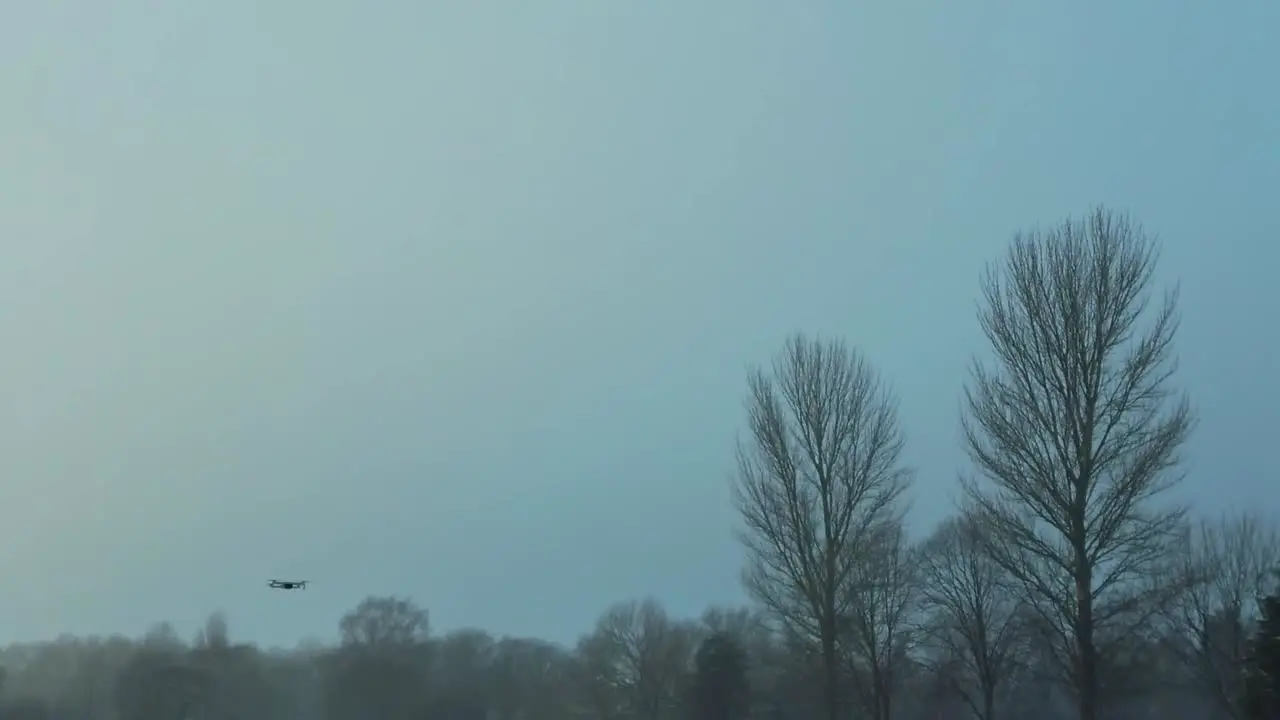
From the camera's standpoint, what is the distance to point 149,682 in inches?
2163

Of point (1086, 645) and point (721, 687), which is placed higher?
point (1086, 645)

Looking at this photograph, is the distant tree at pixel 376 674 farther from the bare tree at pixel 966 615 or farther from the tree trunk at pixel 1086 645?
the tree trunk at pixel 1086 645

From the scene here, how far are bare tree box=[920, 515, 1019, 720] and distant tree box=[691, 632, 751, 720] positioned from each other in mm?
7220

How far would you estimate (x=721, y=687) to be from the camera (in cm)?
4931

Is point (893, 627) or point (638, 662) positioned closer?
point (893, 627)

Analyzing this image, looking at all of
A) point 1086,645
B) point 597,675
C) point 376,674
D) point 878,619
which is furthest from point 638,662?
point 1086,645

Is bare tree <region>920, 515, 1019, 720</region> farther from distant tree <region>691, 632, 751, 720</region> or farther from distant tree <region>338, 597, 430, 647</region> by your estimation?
distant tree <region>338, 597, 430, 647</region>

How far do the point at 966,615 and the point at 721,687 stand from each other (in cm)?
960

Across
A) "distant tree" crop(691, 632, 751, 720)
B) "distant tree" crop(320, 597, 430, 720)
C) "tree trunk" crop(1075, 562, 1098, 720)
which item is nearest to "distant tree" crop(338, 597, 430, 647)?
"distant tree" crop(320, 597, 430, 720)

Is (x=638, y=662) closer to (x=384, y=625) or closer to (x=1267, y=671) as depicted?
(x=384, y=625)

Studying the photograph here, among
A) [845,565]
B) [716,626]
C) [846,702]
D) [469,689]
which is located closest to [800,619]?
[845,565]

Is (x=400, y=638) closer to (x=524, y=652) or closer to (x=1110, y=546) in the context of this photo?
(x=524, y=652)

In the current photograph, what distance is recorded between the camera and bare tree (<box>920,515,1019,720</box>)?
158ft

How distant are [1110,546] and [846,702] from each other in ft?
51.8
